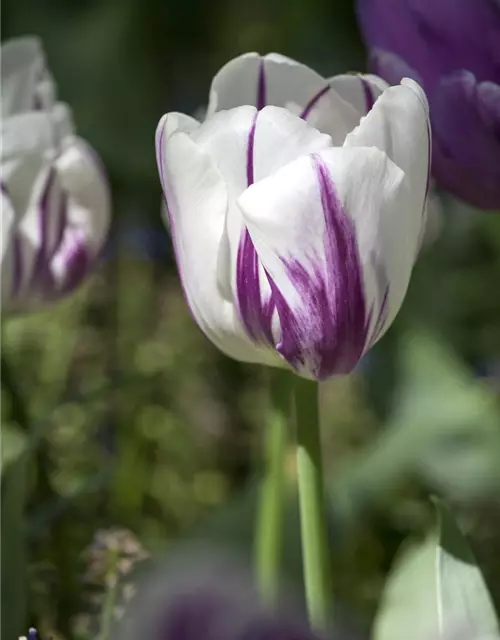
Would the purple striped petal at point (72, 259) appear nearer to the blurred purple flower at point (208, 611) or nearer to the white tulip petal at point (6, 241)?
the white tulip petal at point (6, 241)

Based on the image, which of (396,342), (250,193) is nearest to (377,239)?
(250,193)

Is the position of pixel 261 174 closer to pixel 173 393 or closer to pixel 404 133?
pixel 404 133

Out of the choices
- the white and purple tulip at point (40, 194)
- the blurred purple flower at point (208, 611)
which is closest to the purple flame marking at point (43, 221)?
the white and purple tulip at point (40, 194)

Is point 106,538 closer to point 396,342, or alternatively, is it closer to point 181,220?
point 181,220

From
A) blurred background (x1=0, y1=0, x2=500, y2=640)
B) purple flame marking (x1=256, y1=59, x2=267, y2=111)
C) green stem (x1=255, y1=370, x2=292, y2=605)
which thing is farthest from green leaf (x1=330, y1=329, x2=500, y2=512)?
purple flame marking (x1=256, y1=59, x2=267, y2=111)

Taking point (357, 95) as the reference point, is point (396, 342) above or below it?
below

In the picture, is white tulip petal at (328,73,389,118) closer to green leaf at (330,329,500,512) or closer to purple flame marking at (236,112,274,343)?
purple flame marking at (236,112,274,343)
